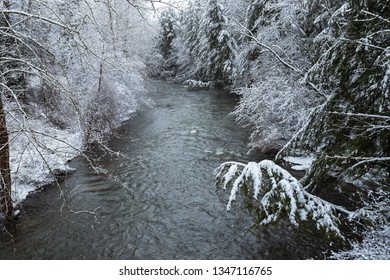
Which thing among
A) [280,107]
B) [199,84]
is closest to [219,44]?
[199,84]

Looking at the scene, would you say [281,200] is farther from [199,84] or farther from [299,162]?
[199,84]

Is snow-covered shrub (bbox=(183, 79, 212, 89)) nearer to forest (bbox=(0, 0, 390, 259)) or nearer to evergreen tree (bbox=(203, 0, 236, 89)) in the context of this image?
evergreen tree (bbox=(203, 0, 236, 89))

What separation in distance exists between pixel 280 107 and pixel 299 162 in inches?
94.6

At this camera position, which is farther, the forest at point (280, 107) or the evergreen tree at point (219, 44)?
the evergreen tree at point (219, 44)

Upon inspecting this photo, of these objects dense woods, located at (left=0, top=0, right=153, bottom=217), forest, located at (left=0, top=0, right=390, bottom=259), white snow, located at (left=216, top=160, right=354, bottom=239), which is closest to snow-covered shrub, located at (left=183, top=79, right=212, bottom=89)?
dense woods, located at (left=0, top=0, right=153, bottom=217)

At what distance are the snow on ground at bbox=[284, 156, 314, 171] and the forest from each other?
59 mm

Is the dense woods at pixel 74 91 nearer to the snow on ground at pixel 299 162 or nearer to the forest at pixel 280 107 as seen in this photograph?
the forest at pixel 280 107

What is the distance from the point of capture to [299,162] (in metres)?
9.95

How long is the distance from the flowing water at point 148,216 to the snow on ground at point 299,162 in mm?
1518

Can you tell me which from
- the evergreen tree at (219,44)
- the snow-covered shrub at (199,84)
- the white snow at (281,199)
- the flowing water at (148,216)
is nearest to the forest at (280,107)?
the white snow at (281,199)

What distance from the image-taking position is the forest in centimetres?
400

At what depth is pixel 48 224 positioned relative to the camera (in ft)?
21.8

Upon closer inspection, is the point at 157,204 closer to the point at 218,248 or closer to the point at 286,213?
the point at 218,248

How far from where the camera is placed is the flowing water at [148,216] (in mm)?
5727
